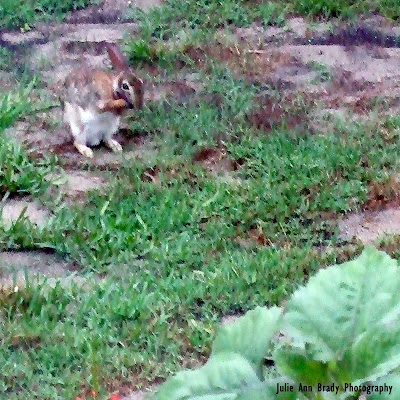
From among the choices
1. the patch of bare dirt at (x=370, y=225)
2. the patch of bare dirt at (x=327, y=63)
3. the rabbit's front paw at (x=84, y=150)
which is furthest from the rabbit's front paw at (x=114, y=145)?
the patch of bare dirt at (x=370, y=225)

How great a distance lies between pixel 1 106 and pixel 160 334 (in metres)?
2.52

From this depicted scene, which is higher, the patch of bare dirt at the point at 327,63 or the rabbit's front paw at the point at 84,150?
the patch of bare dirt at the point at 327,63

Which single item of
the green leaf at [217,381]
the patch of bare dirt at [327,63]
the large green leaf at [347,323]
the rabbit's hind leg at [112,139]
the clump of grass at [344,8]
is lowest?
the rabbit's hind leg at [112,139]

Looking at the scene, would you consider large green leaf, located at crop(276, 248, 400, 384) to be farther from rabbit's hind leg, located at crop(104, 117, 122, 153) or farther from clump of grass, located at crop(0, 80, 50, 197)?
rabbit's hind leg, located at crop(104, 117, 122, 153)

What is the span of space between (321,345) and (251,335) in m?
0.11

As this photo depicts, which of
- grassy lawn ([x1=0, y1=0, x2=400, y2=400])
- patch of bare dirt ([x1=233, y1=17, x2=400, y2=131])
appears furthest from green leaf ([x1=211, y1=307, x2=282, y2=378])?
patch of bare dirt ([x1=233, y1=17, x2=400, y2=131])

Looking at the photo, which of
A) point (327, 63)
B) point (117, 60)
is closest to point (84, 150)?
point (117, 60)

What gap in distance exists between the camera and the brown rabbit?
521 cm

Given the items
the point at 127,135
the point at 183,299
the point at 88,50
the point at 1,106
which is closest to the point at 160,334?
the point at 183,299

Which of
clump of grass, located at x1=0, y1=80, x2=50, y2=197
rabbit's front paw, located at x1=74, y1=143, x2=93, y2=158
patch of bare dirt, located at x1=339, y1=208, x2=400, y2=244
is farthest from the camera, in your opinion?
rabbit's front paw, located at x1=74, y1=143, x2=93, y2=158

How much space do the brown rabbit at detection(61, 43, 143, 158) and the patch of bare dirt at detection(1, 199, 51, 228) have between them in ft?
2.42

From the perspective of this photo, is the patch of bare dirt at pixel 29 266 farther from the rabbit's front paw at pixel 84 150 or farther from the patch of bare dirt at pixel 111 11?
the patch of bare dirt at pixel 111 11

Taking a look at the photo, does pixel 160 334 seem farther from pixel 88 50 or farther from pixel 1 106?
pixel 88 50

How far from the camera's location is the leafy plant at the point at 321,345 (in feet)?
3.82
